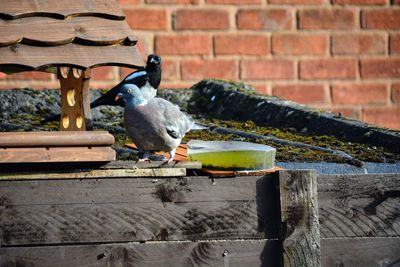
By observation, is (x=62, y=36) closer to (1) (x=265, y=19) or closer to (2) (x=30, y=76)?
(2) (x=30, y=76)

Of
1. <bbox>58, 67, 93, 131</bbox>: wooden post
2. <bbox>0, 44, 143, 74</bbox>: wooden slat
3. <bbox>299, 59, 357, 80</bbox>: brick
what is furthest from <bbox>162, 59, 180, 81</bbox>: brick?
<bbox>0, 44, 143, 74</bbox>: wooden slat

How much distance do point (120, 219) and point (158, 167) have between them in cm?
17

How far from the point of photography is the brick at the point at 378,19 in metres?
4.88

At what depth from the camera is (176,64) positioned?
4594 mm

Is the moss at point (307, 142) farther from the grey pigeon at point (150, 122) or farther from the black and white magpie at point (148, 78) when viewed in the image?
the grey pigeon at point (150, 122)

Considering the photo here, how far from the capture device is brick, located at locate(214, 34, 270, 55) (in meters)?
4.65

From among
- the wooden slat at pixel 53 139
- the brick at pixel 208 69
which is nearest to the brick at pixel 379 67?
the brick at pixel 208 69

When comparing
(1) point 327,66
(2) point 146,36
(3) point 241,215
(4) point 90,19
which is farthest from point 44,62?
(1) point 327,66

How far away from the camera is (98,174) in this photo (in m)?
2.62

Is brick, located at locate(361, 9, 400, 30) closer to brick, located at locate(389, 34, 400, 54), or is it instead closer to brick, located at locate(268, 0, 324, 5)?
brick, located at locate(389, 34, 400, 54)

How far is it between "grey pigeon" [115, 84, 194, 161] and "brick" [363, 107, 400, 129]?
2.15 meters

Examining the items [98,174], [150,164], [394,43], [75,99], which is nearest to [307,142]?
[75,99]

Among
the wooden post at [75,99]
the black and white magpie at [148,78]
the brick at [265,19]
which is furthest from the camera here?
the brick at [265,19]

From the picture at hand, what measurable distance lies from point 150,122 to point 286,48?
2008mm
